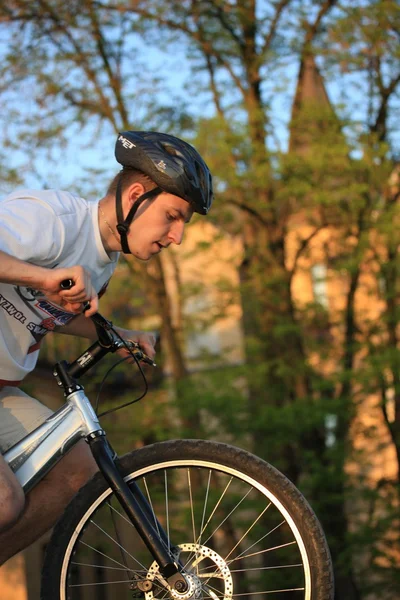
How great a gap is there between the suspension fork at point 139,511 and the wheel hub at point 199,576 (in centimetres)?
4

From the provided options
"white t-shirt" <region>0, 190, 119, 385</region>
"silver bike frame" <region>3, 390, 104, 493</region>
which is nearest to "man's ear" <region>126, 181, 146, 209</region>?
"white t-shirt" <region>0, 190, 119, 385</region>

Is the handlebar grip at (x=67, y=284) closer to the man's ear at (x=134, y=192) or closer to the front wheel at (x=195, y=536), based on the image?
the man's ear at (x=134, y=192)

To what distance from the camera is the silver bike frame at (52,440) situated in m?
2.98

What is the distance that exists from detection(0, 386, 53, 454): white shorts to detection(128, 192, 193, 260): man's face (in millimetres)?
675

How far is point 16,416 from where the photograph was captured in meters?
3.18

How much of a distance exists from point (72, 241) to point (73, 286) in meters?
0.34

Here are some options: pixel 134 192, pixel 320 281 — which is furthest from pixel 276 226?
pixel 134 192

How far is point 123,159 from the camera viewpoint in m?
3.17

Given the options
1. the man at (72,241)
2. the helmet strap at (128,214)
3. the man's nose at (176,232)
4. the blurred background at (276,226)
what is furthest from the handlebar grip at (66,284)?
the blurred background at (276,226)

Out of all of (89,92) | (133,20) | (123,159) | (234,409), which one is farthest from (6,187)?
(123,159)

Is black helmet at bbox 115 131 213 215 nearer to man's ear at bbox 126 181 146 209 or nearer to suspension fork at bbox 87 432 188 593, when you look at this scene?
man's ear at bbox 126 181 146 209

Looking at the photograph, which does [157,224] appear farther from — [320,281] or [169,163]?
[320,281]

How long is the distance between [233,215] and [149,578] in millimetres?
14810

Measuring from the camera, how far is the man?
3.00 m
